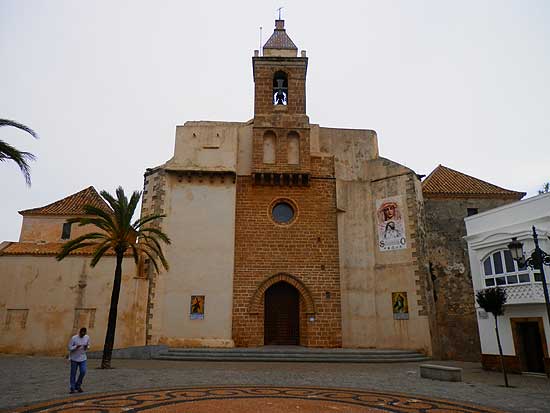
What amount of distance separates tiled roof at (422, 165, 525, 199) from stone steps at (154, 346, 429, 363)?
915cm

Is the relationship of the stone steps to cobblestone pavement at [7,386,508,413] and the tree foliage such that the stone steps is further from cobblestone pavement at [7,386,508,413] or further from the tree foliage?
cobblestone pavement at [7,386,508,413]

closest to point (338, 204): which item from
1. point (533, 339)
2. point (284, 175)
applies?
point (284, 175)

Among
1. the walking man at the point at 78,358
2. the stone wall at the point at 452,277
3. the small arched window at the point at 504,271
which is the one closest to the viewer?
the walking man at the point at 78,358

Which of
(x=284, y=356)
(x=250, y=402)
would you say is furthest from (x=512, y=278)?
(x=250, y=402)

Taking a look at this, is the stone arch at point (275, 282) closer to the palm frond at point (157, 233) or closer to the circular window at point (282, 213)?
the circular window at point (282, 213)

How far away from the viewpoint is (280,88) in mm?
24656

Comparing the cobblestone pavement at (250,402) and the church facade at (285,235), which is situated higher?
the church facade at (285,235)

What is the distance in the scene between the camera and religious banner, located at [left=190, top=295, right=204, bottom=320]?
67.9ft

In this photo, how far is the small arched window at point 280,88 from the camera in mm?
24672

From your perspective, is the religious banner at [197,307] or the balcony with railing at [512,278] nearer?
the balcony with railing at [512,278]

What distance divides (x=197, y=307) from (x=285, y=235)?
582 cm

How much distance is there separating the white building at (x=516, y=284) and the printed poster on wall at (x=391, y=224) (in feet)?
16.2

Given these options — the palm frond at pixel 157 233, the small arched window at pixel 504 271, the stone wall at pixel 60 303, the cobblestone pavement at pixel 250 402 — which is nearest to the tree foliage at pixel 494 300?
the small arched window at pixel 504 271

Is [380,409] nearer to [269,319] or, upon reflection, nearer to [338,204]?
[269,319]
